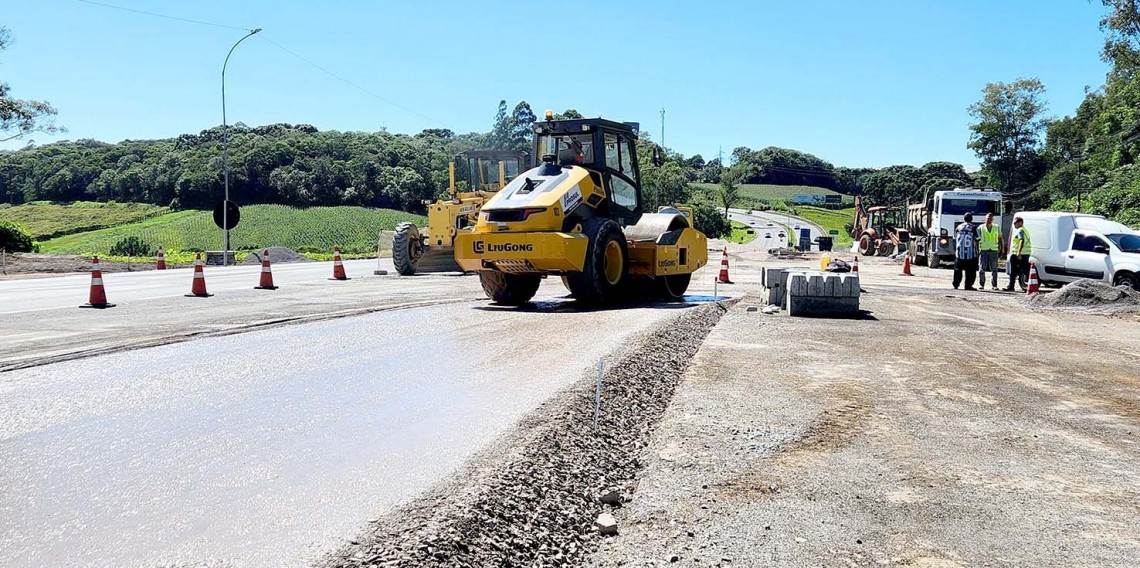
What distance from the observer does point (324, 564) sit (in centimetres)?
299

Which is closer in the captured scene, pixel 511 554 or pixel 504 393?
pixel 511 554

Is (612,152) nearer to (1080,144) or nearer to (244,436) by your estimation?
(244,436)

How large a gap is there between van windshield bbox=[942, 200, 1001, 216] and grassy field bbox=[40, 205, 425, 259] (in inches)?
1497

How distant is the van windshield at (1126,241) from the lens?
17.5 meters

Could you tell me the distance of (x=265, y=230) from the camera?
71.8 meters

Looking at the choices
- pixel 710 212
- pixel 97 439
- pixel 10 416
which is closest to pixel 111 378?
pixel 10 416

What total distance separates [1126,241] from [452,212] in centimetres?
1489

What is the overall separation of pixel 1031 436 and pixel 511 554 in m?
3.72

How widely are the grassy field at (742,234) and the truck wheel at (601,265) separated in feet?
222

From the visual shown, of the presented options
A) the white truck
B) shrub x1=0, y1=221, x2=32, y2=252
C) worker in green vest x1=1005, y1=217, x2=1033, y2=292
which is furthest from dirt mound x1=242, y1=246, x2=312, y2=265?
worker in green vest x1=1005, y1=217, x2=1033, y2=292

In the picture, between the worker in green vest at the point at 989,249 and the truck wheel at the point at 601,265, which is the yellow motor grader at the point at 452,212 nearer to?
the truck wheel at the point at 601,265

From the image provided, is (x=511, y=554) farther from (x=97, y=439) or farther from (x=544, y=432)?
(x=97, y=439)

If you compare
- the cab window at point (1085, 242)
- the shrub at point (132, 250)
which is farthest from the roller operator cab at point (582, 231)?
the shrub at point (132, 250)

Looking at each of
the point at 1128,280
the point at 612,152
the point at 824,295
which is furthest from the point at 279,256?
the point at 1128,280
